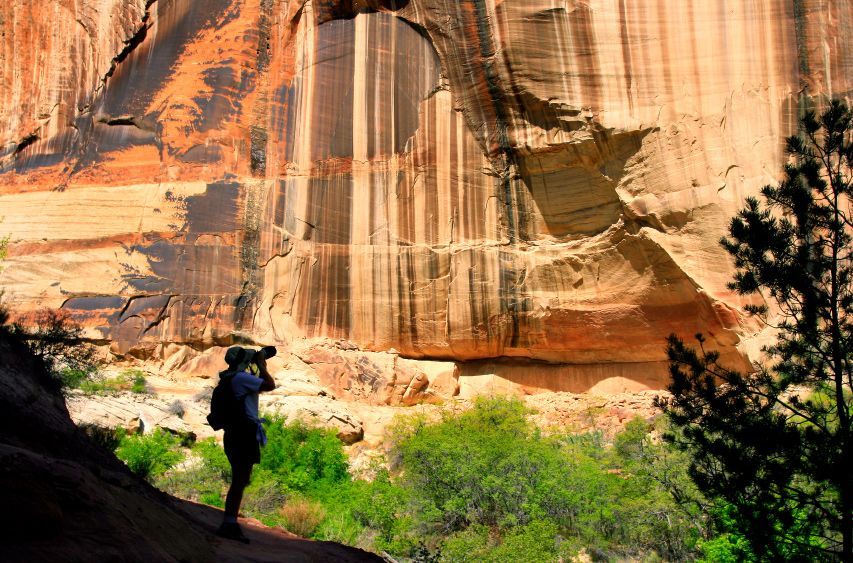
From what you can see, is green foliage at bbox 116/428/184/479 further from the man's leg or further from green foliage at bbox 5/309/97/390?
the man's leg

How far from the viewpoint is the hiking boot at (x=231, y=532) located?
188 inches

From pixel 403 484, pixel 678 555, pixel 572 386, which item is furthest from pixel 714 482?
pixel 572 386

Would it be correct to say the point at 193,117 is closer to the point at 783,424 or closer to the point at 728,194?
the point at 728,194

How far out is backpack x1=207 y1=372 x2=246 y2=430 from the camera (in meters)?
4.73

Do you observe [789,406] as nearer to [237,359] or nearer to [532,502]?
[237,359]

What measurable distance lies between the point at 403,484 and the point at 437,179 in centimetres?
844

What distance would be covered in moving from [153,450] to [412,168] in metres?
8.85

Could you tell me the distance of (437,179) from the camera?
17.7 meters

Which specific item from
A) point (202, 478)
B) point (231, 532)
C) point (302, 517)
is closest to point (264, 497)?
point (202, 478)

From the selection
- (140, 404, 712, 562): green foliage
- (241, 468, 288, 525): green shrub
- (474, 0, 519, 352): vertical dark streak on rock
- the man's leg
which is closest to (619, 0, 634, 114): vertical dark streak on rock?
(474, 0, 519, 352): vertical dark streak on rock

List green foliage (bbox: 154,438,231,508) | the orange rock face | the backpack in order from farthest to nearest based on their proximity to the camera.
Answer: the orange rock face < green foliage (bbox: 154,438,231,508) < the backpack

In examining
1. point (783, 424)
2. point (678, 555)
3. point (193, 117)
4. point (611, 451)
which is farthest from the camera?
point (193, 117)

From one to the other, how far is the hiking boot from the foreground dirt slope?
79 millimetres

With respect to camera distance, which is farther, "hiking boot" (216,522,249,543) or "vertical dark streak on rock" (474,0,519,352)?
"vertical dark streak on rock" (474,0,519,352)
